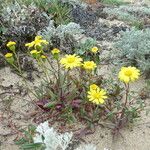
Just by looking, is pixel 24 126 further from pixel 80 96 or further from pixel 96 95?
pixel 96 95

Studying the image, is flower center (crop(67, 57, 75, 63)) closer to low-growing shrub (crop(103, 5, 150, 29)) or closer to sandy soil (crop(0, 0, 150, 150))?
sandy soil (crop(0, 0, 150, 150))

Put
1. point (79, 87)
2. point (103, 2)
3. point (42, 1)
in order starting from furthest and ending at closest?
point (103, 2), point (42, 1), point (79, 87)

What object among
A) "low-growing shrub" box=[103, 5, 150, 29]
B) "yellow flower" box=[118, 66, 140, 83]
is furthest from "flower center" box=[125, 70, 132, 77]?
"low-growing shrub" box=[103, 5, 150, 29]

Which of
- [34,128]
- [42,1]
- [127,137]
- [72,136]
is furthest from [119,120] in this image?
[42,1]

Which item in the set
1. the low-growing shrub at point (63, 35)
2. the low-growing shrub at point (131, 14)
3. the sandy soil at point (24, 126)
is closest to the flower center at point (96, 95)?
the sandy soil at point (24, 126)

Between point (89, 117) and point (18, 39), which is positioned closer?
point (89, 117)

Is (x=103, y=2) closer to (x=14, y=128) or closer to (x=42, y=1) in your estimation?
(x=42, y=1)

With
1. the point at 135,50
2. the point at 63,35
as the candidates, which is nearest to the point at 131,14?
the point at 63,35

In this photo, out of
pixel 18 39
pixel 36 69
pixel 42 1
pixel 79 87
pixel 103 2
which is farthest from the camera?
pixel 103 2

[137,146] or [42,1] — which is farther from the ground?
[42,1]

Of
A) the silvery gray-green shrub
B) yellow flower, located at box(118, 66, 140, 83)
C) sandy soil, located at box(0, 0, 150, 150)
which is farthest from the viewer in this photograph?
the silvery gray-green shrub
